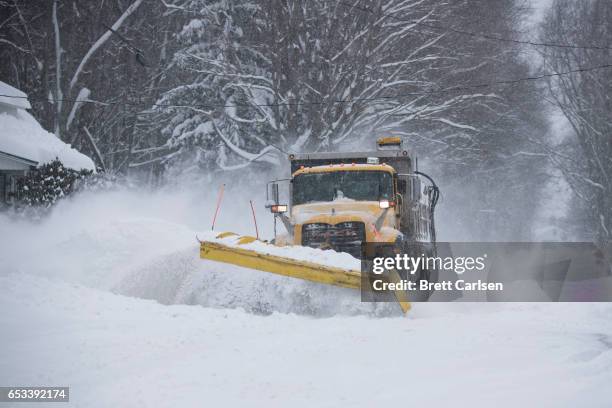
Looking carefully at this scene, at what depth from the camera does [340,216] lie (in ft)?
39.1

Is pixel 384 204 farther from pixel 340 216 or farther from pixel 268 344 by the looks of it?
pixel 268 344

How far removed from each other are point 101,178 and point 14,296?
17.3 meters

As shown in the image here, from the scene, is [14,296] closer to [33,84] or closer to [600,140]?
[33,84]

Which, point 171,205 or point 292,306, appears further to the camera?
point 171,205

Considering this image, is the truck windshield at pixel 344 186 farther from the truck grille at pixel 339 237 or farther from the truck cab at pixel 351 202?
the truck grille at pixel 339 237

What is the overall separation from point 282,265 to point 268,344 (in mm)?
2066

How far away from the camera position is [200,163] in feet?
103

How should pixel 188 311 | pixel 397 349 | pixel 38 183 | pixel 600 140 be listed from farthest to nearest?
1. pixel 600 140
2. pixel 38 183
3. pixel 188 311
4. pixel 397 349

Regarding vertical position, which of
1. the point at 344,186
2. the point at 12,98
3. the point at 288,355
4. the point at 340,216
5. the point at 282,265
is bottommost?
the point at 288,355

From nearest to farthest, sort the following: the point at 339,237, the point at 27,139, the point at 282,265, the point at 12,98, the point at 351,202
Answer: the point at 282,265, the point at 339,237, the point at 351,202, the point at 27,139, the point at 12,98

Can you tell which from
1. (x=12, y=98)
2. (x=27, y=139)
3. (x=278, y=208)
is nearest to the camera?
(x=278, y=208)

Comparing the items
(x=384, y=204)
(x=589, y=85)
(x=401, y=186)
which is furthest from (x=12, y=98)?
(x=589, y=85)

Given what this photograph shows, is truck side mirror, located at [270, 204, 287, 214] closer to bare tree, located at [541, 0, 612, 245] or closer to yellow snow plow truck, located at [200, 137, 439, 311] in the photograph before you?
yellow snow plow truck, located at [200, 137, 439, 311]

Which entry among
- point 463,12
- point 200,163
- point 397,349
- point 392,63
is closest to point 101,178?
point 200,163
